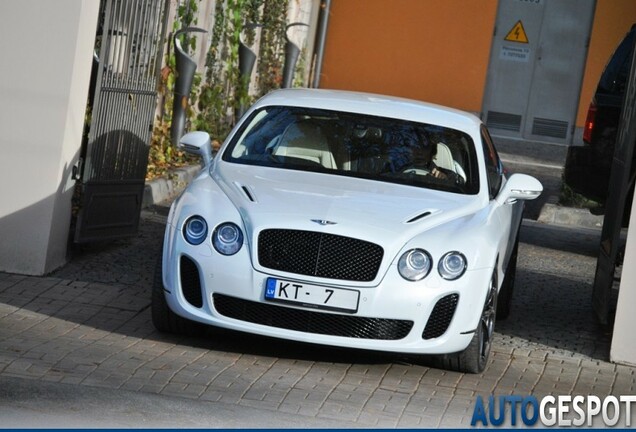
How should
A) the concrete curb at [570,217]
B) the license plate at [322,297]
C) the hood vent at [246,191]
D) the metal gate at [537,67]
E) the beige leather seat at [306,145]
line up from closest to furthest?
the license plate at [322,297] < the hood vent at [246,191] < the beige leather seat at [306,145] < the concrete curb at [570,217] < the metal gate at [537,67]

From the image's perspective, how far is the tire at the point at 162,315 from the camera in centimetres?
770

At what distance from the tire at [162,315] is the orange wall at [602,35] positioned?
56.0ft

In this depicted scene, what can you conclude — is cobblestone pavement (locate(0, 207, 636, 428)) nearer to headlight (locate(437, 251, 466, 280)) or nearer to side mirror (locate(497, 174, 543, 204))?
headlight (locate(437, 251, 466, 280))

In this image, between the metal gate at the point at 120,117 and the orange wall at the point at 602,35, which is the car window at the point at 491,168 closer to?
the metal gate at the point at 120,117

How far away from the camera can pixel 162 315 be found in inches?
306

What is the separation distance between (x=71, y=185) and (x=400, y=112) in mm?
2423

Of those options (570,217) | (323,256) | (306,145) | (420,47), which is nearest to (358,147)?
(306,145)

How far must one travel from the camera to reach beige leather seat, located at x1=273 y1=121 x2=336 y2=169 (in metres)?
8.49

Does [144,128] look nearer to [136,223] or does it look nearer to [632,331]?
[136,223]

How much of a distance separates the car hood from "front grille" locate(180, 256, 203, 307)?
37 cm

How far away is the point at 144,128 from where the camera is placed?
10.9 m

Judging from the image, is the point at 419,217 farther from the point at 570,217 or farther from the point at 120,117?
the point at 570,217

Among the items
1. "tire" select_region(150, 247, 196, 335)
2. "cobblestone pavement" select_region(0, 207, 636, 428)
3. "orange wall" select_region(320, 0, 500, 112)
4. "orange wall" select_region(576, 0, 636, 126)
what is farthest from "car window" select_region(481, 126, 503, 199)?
"orange wall" select_region(320, 0, 500, 112)

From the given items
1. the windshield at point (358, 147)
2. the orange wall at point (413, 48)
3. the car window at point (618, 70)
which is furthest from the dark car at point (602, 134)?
the orange wall at point (413, 48)
